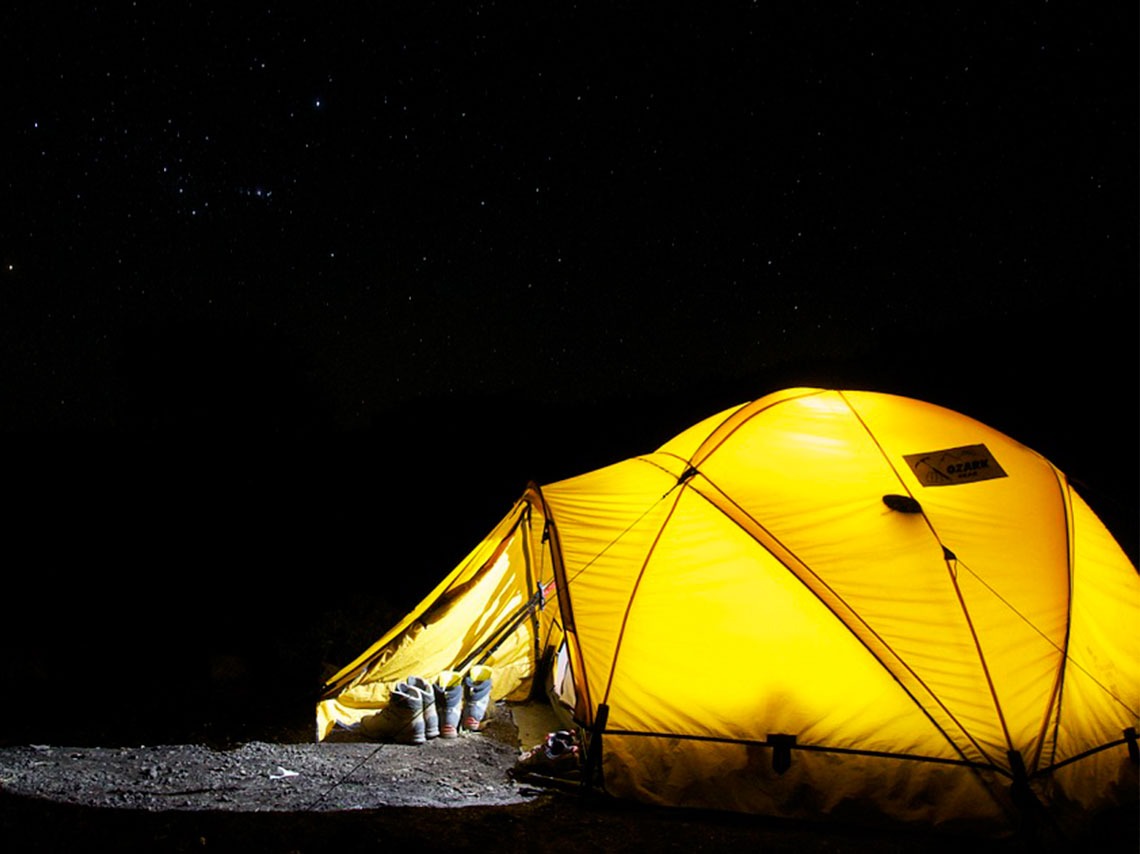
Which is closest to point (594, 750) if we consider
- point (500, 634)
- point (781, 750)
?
point (781, 750)

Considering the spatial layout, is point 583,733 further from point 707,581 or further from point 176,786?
point 176,786

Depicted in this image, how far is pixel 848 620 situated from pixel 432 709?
3.89m

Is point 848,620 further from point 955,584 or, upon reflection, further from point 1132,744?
point 1132,744

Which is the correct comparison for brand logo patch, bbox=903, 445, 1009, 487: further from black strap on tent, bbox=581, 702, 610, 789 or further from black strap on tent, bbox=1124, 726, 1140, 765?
black strap on tent, bbox=581, 702, 610, 789

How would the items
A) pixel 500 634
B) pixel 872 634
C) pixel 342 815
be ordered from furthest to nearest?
pixel 500 634 → pixel 872 634 → pixel 342 815

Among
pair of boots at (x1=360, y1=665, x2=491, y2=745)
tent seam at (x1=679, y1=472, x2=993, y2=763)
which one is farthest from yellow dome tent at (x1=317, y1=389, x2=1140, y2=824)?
pair of boots at (x1=360, y1=665, x2=491, y2=745)

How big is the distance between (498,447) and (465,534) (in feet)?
46.1

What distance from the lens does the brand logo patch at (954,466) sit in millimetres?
5660

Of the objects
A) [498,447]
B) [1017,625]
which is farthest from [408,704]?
[498,447]

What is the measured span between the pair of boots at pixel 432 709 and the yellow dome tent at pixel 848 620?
190cm

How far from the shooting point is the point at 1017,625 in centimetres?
502

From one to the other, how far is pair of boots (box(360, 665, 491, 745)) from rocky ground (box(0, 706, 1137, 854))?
0.53 meters

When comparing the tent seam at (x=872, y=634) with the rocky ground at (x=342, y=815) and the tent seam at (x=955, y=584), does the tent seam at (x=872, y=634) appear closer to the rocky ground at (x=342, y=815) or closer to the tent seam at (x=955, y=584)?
the tent seam at (x=955, y=584)

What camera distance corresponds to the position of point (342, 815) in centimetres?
461
